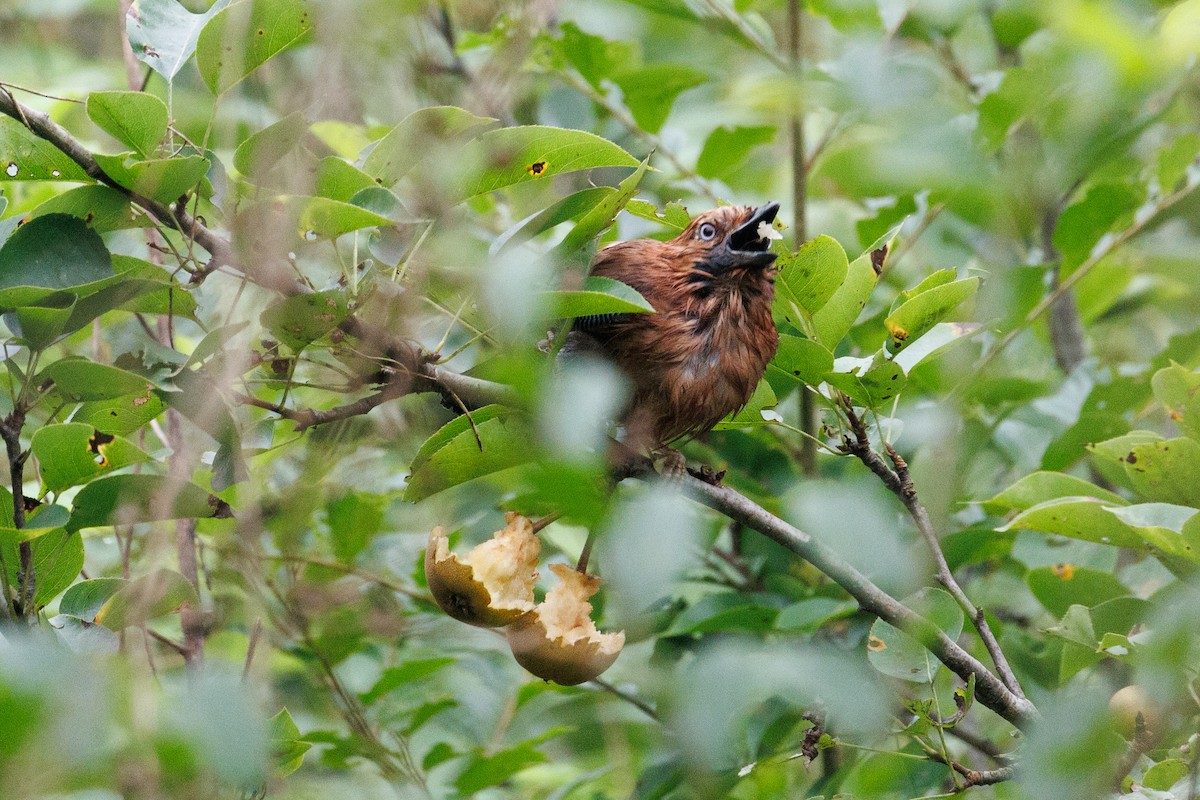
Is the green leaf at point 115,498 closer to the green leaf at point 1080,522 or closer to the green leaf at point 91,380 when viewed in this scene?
the green leaf at point 91,380

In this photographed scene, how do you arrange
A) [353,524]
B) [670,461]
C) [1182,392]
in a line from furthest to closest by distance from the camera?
[353,524], [670,461], [1182,392]

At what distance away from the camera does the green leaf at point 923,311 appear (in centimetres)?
212

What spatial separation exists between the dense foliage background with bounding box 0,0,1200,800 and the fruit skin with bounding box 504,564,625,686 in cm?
8

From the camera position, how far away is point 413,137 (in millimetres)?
1906

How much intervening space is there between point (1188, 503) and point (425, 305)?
59.6 inches

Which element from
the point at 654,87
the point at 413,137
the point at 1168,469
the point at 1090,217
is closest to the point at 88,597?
the point at 413,137

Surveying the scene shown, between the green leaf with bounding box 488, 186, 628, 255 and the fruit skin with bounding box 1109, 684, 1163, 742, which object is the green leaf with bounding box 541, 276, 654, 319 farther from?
the fruit skin with bounding box 1109, 684, 1163, 742

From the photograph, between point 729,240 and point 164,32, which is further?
point 729,240

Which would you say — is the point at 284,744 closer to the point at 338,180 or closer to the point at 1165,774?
the point at 338,180

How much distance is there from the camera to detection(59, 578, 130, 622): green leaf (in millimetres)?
1862

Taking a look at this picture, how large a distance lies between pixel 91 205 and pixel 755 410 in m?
1.41

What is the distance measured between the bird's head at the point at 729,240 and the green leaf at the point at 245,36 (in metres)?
1.33

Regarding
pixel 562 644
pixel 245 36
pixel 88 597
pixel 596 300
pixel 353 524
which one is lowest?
pixel 353 524

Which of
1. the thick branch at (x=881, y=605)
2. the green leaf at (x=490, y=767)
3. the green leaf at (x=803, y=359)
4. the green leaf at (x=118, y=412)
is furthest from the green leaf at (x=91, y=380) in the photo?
the green leaf at (x=490, y=767)
